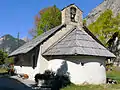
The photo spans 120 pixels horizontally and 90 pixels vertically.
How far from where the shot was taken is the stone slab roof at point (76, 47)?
56.3ft

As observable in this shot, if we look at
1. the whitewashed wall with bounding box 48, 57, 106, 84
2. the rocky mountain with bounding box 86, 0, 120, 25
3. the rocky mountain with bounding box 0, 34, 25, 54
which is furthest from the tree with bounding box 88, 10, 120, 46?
the rocky mountain with bounding box 0, 34, 25, 54

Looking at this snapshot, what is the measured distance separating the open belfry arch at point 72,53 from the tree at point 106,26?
59.4 feet

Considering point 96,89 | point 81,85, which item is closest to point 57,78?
point 81,85

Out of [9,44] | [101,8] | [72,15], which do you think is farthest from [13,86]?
[9,44]

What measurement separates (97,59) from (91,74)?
1.50 metres

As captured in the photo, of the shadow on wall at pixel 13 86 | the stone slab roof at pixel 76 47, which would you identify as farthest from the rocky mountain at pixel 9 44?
the shadow on wall at pixel 13 86

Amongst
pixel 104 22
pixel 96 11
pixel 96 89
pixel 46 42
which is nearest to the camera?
pixel 96 89

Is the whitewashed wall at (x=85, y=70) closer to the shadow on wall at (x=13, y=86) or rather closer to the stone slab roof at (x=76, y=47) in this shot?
the stone slab roof at (x=76, y=47)

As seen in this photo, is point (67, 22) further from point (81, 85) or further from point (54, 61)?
point (81, 85)

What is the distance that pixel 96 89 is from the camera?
14727mm

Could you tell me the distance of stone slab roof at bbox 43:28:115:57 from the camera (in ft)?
56.3

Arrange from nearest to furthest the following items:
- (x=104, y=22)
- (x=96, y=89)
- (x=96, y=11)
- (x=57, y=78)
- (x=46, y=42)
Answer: (x=96, y=89) → (x=57, y=78) → (x=46, y=42) → (x=104, y=22) → (x=96, y=11)

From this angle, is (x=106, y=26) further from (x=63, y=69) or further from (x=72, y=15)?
(x=63, y=69)

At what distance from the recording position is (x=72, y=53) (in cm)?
1659
